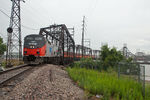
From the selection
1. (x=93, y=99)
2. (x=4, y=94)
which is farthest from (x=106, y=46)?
(x=4, y=94)

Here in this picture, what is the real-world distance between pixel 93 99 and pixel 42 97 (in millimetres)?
1837

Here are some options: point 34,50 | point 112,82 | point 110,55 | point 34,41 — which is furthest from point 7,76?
point 110,55

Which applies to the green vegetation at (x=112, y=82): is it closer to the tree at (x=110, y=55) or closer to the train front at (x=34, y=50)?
the tree at (x=110, y=55)

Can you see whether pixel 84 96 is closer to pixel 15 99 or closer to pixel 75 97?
pixel 75 97

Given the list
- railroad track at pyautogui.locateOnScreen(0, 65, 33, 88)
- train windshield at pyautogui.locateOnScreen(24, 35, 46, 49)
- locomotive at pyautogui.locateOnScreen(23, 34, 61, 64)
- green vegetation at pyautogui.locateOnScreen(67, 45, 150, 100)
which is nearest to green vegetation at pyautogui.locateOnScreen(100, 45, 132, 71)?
green vegetation at pyautogui.locateOnScreen(67, 45, 150, 100)

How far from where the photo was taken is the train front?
43.4 ft

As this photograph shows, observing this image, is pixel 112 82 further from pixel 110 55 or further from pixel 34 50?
pixel 110 55

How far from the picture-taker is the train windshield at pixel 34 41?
13.6 meters

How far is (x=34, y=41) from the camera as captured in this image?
13.8 metres

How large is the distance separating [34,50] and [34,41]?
1.14 meters

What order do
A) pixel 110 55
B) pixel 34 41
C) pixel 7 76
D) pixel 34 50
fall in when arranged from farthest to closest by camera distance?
pixel 110 55
pixel 34 41
pixel 34 50
pixel 7 76

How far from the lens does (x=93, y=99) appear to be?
4.46 metres

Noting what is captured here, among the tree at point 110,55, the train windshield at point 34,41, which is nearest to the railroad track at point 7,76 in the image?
the train windshield at point 34,41

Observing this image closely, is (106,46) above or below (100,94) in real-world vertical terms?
above
